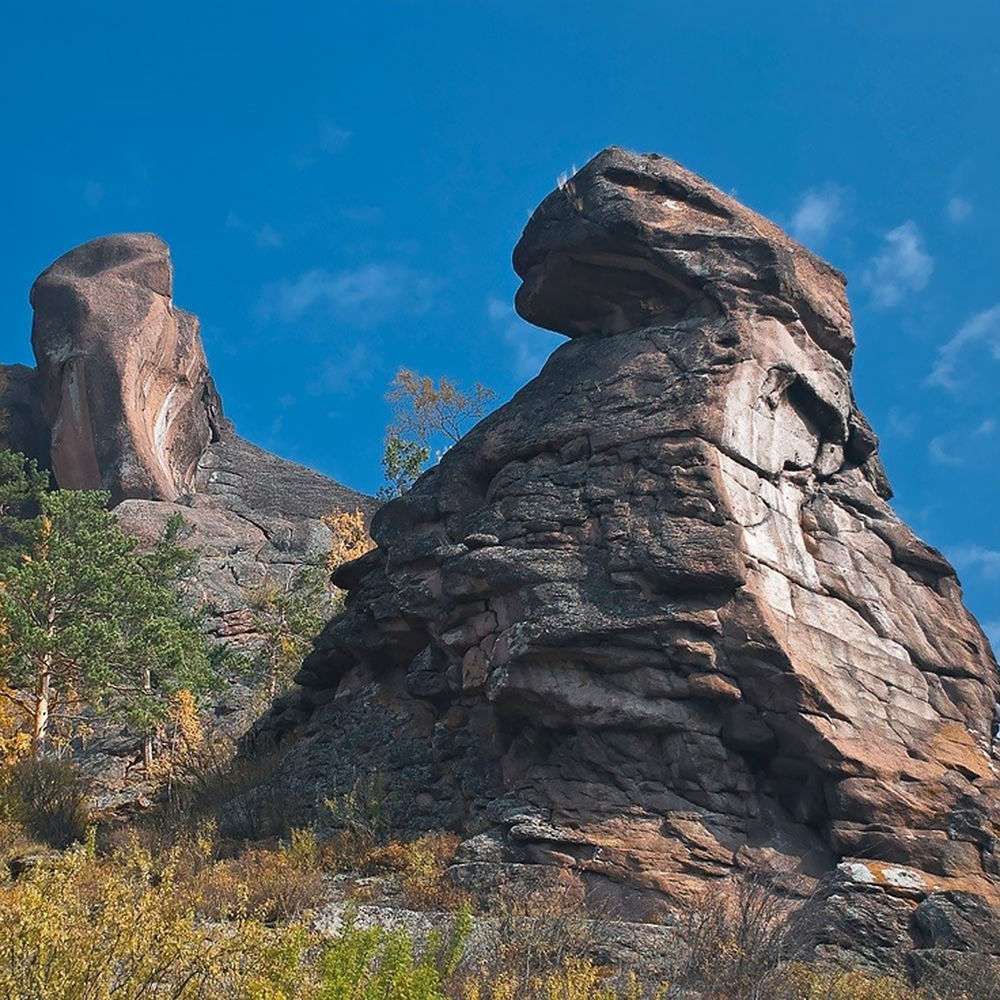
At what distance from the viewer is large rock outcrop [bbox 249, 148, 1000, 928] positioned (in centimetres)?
1316

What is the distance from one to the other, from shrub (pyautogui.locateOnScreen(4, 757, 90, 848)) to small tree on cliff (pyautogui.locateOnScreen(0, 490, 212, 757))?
3015 millimetres

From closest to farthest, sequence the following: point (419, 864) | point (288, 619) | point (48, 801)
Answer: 1. point (419, 864)
2. point (48, 801)
3. point (288, 619)

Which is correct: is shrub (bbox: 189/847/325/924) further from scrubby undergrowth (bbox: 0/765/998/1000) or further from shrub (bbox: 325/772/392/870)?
shrub (bbox: 325/772/392/870)

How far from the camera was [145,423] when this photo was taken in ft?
146

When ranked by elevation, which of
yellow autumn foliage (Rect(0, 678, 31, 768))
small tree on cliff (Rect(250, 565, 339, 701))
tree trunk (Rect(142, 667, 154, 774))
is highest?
small tree on cliff (Rect(250, 565, 339, 701))

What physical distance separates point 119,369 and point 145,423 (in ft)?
6.92

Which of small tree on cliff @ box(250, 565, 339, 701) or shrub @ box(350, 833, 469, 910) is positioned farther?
small tree on cliff @ box(250, 565, 339, 701)

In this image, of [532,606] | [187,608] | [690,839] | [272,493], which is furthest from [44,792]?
[272,493]

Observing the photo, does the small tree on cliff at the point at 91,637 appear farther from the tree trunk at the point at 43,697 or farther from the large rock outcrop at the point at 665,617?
the large rock outcrop at the point at 665,617

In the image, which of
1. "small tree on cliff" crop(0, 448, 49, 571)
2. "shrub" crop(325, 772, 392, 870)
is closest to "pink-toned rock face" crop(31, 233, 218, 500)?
"small tree on cliff" crop(0, 448, 49, 571)

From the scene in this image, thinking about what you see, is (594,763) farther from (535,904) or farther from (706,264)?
(706,264)

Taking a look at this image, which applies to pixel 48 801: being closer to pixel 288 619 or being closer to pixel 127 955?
pixel 127 955

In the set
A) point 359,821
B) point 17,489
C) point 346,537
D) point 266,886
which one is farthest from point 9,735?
point 17,489

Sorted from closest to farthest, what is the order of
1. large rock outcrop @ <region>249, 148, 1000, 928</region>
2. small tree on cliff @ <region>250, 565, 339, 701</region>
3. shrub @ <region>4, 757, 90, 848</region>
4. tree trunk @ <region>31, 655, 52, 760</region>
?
1. large rock outcrop @ <region>249, 148, 1000, 928</region>
2. shrub @ <region>4, 757, 90, 848</region>
3. tree trunk @ <region>31, 655, 52, 760</region>
4. small tree on cliff @ <region>250, 565, 339, 701</region>
